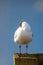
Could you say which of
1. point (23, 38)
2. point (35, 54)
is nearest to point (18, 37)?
point (23, 38)

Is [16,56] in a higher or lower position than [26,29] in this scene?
lower

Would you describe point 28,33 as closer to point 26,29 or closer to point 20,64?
point 26,29

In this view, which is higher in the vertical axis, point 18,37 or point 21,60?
point 18,37

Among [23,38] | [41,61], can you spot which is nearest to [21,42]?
[23,38]

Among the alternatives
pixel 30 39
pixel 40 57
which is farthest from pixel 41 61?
pixel 30 39

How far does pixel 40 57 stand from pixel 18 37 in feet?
2.45

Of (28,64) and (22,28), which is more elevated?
(22,28)

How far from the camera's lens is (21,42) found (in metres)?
8.01

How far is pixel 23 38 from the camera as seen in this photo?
25.9ft

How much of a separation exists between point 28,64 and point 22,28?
33.7 inches

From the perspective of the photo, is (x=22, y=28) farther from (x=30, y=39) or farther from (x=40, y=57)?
(x=40, y=57)

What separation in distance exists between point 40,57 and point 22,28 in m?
0.84

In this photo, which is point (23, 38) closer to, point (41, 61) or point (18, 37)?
point (18, 37)

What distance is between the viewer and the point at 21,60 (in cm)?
789
